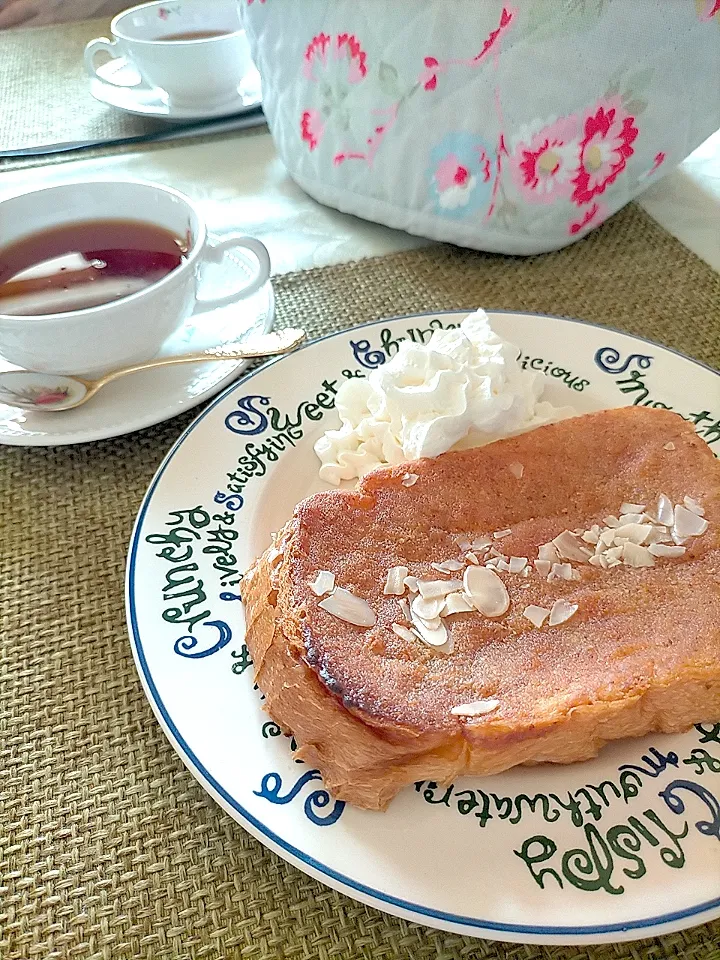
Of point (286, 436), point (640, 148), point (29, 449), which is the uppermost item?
point (640, 148)

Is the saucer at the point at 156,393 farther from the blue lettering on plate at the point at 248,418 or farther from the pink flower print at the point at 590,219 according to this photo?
the pink flower print at the point at 590,219

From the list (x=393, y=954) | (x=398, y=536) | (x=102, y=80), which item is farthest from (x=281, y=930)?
(x=102, y=80)

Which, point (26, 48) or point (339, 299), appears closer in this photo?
point (339, 299)

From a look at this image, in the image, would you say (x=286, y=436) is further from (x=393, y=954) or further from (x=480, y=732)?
(x=393, y=954)

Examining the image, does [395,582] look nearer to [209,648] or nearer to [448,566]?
[448,566]

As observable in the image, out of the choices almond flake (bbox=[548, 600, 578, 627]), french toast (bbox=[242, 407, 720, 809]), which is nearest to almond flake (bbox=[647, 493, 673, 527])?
french toast (bbox=[242, 407, 720, 809])

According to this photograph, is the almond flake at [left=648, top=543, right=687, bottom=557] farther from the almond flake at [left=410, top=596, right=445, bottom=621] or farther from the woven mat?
the woven mat
